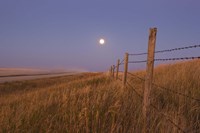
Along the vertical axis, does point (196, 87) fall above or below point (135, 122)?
above

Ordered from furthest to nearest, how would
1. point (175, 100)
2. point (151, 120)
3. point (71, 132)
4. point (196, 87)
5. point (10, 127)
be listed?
point (196, 87)
point (175, 100)
point (151, 120)
point (10, 127)
point (71, 132)

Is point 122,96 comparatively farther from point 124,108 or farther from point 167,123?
point 167,123

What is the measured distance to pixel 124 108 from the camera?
4164mm

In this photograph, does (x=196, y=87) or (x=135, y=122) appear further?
(x=196, y=87)

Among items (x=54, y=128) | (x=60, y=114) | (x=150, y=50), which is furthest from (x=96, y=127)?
(x=150, y=50)

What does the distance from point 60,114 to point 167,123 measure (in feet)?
5.85

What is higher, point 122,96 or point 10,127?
point 122,96

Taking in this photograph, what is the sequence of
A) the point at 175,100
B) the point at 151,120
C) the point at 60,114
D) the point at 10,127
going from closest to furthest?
1. the point at 10,127
2. the point at 151,120
3. the point at 60,114
4. the point at 175,100

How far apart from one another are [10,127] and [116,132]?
1.62 metres

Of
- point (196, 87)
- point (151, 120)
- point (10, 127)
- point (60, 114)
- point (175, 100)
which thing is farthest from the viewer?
point (196, 87)

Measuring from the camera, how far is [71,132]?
10.7 feet

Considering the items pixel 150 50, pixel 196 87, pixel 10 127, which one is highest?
pixel 150 50

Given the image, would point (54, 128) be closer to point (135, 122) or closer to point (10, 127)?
point (10, 127)

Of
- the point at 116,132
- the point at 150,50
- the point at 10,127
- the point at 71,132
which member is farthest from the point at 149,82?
the point at 10,127
